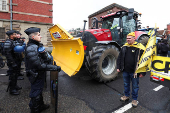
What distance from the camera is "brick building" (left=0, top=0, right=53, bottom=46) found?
33.7ft

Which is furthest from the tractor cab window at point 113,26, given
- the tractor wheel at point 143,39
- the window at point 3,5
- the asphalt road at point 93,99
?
the window at point 3,5

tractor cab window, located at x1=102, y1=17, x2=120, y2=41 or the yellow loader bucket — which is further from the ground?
tractor cab window, located at x1=102, y1=17, x2=120, y2=41

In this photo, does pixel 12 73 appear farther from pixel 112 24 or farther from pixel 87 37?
pixel 112 24

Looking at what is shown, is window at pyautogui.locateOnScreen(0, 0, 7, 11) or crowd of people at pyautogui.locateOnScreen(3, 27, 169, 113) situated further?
window at pyautogui.locateOnScreen(0, 0, 7, 11)

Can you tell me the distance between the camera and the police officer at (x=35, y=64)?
6.68ft

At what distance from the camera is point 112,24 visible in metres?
5.16

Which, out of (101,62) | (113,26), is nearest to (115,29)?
(113,26)

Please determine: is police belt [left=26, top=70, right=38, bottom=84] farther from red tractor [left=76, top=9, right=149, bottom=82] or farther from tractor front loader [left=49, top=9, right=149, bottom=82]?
red tractor [left=76, top=9, right=149, bottom=82]

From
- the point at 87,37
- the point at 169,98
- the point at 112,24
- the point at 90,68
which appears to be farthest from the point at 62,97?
the point at 112,24

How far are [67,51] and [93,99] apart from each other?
2079mm

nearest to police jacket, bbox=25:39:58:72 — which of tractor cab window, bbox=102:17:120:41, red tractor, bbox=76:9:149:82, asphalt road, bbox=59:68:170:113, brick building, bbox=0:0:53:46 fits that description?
asphalt road, bbox=59:68:170:113

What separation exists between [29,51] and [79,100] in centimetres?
181

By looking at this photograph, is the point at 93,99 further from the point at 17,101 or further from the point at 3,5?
the point at 3,5

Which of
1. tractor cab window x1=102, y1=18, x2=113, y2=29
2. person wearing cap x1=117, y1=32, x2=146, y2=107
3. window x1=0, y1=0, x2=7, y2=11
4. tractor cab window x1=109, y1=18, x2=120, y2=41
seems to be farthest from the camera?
window x1=0, y1=0, x2=7, y2=11
